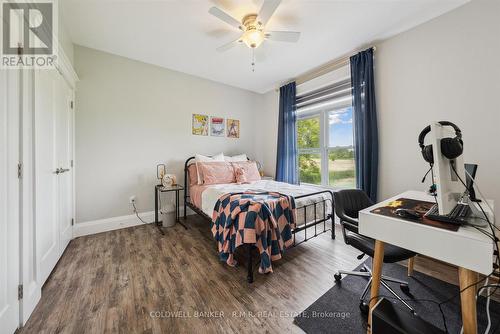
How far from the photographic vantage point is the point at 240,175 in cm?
315

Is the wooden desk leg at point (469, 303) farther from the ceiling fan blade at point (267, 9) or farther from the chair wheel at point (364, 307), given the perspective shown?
the ceiling fan blade at point (267, 9)

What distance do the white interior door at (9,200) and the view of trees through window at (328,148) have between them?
358 centimetres

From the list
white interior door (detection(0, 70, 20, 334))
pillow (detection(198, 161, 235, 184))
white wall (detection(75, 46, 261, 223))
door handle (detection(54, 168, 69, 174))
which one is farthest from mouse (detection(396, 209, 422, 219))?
white wall (detection(75, 46, 261, 223))

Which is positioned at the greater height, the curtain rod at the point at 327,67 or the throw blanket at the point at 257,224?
the curtain rod at the point at 327,67

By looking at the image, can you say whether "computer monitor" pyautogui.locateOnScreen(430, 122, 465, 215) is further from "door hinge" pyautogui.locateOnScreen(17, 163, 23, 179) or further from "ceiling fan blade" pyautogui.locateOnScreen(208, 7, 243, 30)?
"door hinge" pyautogui.locateOnScreen(17, 163, 23, 179)

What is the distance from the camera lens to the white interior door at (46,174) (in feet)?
4.79

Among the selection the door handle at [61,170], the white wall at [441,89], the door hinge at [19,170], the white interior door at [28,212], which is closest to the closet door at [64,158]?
the door handle at [61,170]

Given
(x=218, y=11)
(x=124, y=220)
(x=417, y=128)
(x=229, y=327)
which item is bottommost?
(x=229, y=327)

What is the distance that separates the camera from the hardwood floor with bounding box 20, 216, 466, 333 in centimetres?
125

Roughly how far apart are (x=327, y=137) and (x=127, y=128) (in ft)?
11.0

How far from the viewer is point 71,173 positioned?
7.86 feet

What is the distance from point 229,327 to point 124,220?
96.7 inches

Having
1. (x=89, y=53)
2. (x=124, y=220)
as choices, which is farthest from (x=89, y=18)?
(x=124, y=220)

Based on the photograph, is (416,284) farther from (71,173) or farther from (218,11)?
(71,173)
